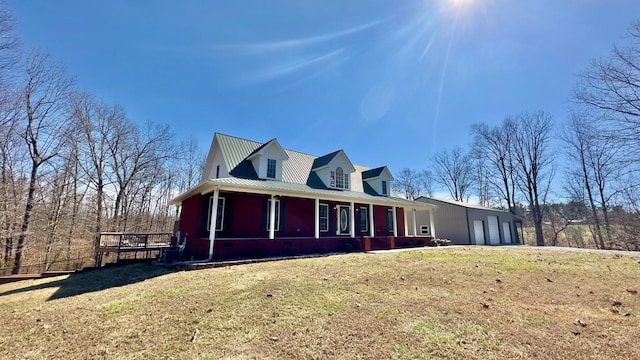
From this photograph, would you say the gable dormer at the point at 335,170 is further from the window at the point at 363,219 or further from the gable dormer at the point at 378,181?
the gable dormer at the point at 378,181

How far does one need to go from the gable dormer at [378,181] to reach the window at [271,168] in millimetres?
8429

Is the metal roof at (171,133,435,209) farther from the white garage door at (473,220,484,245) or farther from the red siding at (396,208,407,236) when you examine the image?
the white garage door at (473,220,484,245)

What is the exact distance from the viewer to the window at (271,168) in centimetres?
1606

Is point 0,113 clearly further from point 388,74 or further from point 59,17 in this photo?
point 388,74

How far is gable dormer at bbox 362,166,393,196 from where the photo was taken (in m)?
21.6

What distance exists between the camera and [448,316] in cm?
459

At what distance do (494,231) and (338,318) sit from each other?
2868cm

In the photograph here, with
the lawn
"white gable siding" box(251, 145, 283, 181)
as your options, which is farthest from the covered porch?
the lawn

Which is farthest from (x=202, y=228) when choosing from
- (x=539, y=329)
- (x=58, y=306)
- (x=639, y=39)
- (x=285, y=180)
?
(x=639, y=39)

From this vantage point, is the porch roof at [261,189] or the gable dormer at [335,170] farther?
the gable dormer at [335,170]

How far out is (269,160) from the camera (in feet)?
53.0

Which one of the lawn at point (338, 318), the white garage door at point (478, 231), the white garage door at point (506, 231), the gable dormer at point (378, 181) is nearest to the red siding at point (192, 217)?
the lawn at point (338, 318)

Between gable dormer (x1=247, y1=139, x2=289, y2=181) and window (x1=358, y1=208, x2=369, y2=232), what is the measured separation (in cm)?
655

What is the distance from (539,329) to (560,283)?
13.4 ft
